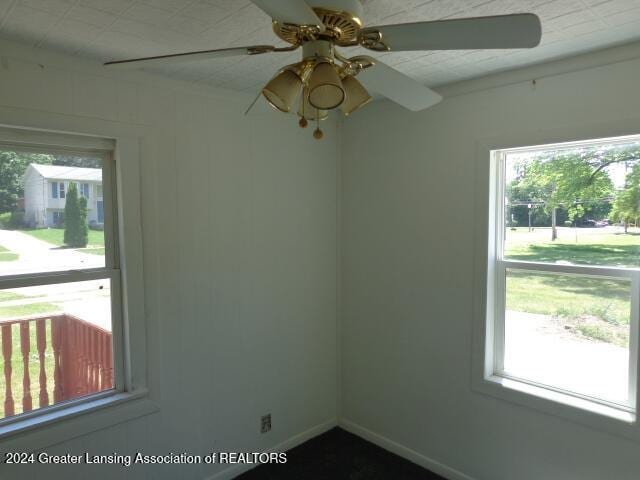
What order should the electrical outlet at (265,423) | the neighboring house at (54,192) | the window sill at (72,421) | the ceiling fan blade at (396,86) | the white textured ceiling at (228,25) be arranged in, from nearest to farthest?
the ceiling fan blade at (396,86) < the white textured ceiling at (228,25) < the window sill at (72,421) < the neighboring house at (54,192) < the electrical outlet at (265,423)

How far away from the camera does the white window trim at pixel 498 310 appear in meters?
1.94

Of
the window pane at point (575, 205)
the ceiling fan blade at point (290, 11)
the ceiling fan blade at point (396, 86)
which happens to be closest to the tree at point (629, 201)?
the window pane at point (575, 205)

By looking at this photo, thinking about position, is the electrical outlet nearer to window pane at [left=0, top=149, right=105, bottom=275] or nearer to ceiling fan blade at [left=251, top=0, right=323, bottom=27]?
window pane at [left=0, top=149, right=105, bottom=275]

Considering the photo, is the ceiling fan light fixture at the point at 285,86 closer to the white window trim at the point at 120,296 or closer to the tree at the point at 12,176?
the white window trim at the point at 120,296

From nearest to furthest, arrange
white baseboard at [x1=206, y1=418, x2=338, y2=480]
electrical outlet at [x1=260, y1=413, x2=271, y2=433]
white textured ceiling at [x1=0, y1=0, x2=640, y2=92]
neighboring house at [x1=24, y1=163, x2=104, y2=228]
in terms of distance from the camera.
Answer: white textured ceiling at [x1=0, y1=0, x2=640, y2=92]
neighboring house at [x1=24, y1=163, x2=104, y2=228]
white baseboard at [x1=206, y1=418, x2=338, y2=480]
electrical outlet at [x1=260, y1=413, x2=271, y2=433]

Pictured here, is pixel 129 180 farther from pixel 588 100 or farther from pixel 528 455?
pixel 528 455

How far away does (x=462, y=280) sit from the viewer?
2436mm

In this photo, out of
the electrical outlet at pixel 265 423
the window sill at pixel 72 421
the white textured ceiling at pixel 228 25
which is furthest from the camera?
the electrical outlet at pixel 265 423

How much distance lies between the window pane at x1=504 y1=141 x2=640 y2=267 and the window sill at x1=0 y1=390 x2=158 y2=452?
2.20 m

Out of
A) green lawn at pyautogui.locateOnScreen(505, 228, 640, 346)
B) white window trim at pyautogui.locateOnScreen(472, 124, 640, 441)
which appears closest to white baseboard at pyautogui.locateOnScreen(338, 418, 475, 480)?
white window trim at pyautogui.locateOnScreen(472, 124, 640, 441)

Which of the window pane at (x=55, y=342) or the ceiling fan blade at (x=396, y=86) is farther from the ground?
the ceiling fan blade at (x=396, y=86)

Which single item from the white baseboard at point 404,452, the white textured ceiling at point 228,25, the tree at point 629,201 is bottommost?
the white baseboard at point 404,452

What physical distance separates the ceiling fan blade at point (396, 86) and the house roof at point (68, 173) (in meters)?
1.46

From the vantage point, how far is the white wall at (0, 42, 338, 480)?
1997 millimetres
